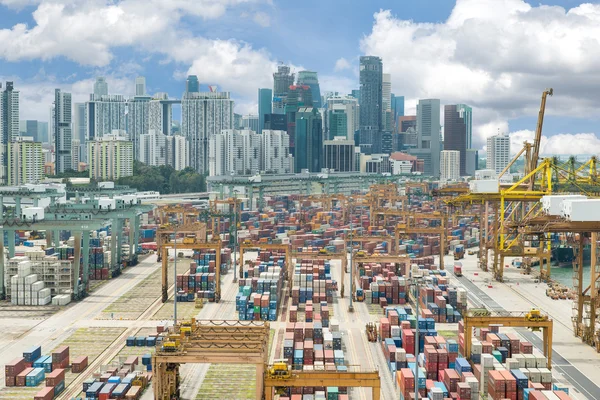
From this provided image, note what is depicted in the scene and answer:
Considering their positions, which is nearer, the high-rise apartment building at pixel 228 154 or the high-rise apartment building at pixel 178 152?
the high-rise apartment building at pixel 228 154

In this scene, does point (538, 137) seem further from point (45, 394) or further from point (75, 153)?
point (75, 153)

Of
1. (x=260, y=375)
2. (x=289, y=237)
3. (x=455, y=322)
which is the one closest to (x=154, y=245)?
(x=289, y=237)

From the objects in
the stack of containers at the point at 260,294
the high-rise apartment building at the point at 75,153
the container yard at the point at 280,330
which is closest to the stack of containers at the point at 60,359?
the container yard at the point at 280,330

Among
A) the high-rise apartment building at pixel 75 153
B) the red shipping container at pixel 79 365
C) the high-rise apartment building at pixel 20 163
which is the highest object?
the high-rise apartment building at pixel 75 153

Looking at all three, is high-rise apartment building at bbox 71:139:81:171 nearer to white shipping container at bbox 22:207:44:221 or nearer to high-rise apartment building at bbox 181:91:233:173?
high-rise apartment building at bbox 181:91:233:173

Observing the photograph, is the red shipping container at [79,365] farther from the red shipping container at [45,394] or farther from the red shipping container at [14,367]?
the red shipping container at [45,394]

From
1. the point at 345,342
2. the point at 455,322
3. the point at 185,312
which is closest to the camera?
the point at 345,342

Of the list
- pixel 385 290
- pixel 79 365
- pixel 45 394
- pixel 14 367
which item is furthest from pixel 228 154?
pixel 45 394

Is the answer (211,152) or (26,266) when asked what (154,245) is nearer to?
(26,266)
